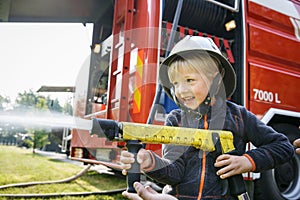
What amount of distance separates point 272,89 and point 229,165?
201cm

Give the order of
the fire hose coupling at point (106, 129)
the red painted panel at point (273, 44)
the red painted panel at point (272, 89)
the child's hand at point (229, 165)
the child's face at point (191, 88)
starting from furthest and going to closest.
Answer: the red painted panel at point (273, 44), the red painted panel at point (272, 89), the child's face at point (191, 88), the child's hand at point (229, 165), the fire hose coupling at point (106, 129)

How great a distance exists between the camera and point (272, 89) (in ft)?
9.82

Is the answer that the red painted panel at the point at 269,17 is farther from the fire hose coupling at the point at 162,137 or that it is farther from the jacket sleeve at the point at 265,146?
the fire hose coupling at the point at 162,137

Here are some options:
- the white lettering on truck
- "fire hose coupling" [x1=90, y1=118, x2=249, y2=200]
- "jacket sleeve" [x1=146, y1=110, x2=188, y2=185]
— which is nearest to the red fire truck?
the white lettering on truck

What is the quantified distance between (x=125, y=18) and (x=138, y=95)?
0.69m

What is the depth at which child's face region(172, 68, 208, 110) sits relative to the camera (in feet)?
4.37

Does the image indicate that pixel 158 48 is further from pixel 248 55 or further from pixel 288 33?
pixel 288 33

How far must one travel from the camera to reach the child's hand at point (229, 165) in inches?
47.6

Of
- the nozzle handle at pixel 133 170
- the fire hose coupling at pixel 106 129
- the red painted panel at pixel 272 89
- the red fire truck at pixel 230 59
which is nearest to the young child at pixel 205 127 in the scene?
the nozzle handle at pixel 133 170

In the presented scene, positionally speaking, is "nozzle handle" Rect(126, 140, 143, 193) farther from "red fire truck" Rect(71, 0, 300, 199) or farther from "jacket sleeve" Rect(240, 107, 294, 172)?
"red fire truck" Rect(71, 0, 300, 199)

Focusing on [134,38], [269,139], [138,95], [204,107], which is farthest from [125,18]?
[269,139]

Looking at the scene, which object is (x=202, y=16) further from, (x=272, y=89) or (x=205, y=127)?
(x=205, y=127)

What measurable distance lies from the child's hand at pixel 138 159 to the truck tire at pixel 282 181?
206 cm

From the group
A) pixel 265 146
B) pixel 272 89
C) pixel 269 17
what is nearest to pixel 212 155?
pixel 265 146
